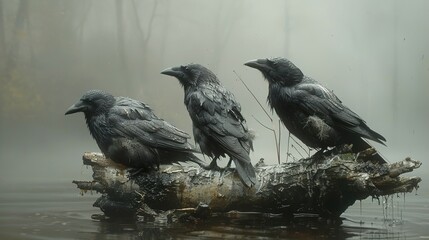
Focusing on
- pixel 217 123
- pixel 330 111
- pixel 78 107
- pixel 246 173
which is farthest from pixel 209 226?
pixel 78 107

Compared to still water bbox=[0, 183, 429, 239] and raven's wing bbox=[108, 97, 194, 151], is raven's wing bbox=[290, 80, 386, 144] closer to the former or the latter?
still water bbox=[0, 183, 429, 239]

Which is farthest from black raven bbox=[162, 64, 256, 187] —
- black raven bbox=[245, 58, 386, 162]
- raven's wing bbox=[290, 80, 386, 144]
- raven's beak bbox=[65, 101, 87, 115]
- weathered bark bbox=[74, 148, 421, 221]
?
raven's beak bbox=[65, 101, 87, 115]

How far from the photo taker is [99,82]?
6270 mm

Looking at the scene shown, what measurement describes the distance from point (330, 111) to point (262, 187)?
0.65m

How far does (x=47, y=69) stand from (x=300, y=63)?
111 inches

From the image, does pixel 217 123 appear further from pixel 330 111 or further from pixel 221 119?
pixel 330 111

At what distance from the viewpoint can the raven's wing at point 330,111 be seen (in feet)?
12.0

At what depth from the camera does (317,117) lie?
3674 mm

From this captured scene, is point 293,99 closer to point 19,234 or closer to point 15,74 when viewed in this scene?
point 19,234

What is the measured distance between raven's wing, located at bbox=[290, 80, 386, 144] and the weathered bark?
0.19 metres

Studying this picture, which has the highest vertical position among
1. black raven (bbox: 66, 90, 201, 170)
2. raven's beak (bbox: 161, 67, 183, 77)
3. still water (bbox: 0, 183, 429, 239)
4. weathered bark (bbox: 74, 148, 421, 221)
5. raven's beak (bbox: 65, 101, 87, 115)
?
raven's beak (bbox: 161, 67, 183, 77)

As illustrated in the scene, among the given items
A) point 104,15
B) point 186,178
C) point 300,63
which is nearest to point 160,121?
point 186,178

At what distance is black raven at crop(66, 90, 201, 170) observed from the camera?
3.88 meters

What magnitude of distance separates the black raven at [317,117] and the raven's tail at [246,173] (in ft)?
1.42
